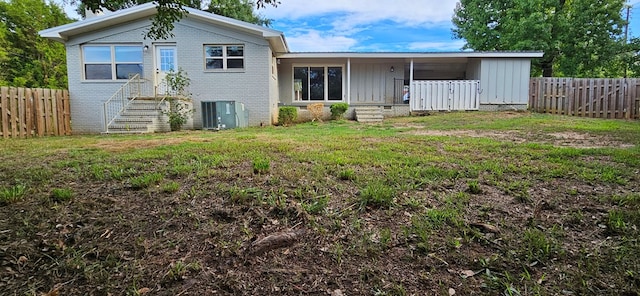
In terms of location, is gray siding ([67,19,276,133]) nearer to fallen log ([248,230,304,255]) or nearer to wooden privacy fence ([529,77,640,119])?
fallen log ([248,230,304,255])

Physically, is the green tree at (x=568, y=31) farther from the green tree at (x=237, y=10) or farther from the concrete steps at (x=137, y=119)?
the concrete steps at (x=137, y=119)

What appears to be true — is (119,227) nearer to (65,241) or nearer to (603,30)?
(65,241)

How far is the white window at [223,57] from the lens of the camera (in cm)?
1284

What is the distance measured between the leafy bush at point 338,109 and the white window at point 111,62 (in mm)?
7589

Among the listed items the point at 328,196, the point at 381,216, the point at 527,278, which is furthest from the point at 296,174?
the point at 527,278

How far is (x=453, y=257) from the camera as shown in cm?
220

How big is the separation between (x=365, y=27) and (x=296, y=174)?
23.8m

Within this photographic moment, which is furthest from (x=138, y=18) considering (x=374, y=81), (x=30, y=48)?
(x=30, y=48)

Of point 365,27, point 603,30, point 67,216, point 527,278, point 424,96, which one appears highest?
point 365,27

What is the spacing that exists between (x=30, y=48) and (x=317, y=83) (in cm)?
1937

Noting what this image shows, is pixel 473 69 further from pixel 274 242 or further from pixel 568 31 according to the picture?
pixel 274 242

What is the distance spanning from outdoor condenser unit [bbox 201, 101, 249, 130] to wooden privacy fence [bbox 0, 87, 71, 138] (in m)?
4.79

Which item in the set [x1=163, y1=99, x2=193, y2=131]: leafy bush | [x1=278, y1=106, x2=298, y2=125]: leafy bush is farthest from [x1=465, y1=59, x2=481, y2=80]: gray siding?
[x1=163, y1=99, x2=193, y2=131]: leafy bush

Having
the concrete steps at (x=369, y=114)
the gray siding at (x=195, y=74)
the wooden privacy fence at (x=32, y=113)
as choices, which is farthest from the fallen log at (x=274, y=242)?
the concrete steps at (x=369, y=114)
